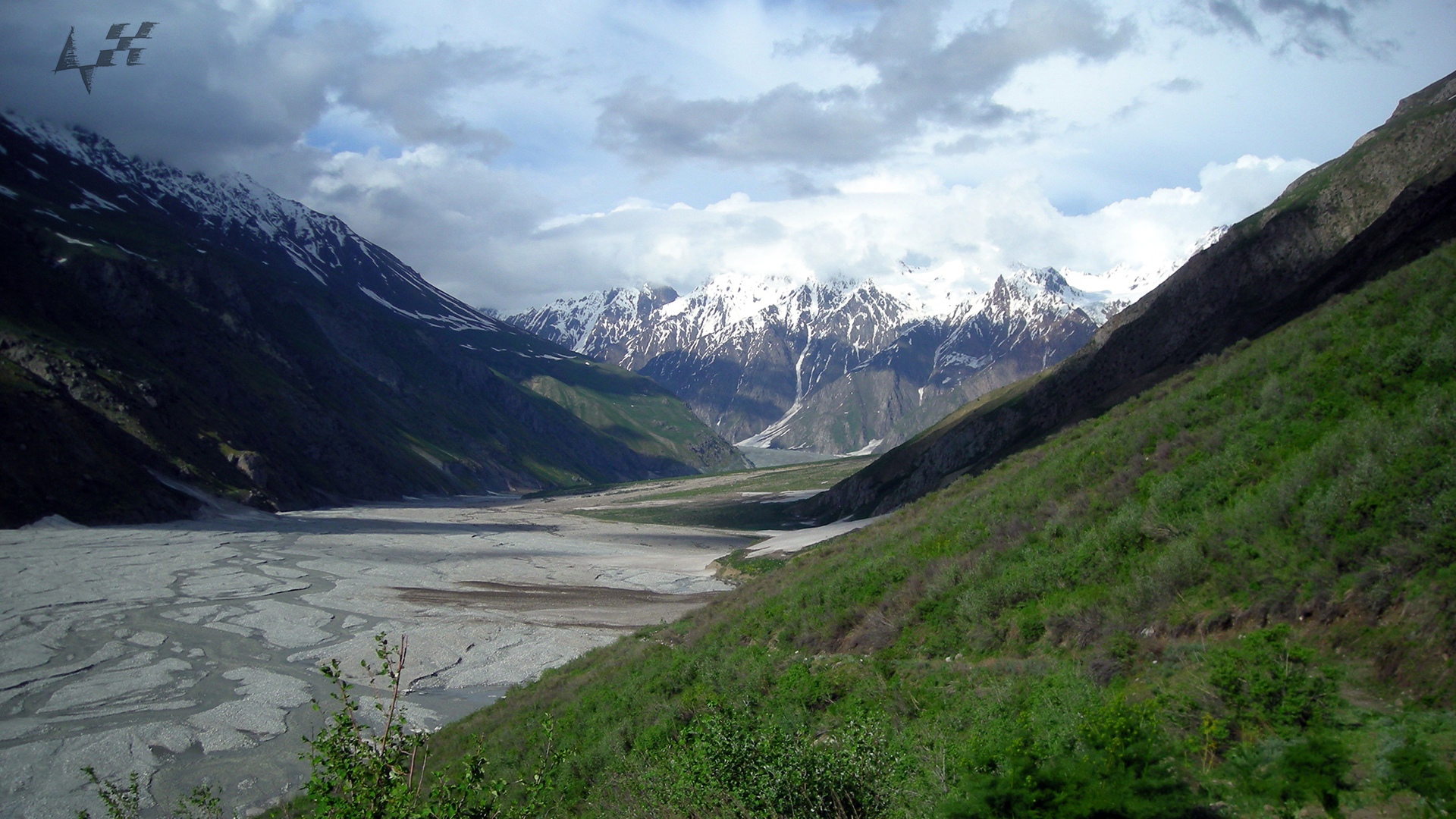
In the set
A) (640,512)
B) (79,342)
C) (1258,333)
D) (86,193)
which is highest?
(86,193)

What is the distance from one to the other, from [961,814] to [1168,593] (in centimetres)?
671

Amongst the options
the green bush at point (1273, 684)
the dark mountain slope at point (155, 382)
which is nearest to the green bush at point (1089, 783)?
the green bush at point (1273, 684)

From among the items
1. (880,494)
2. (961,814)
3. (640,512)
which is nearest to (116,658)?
(961,814)

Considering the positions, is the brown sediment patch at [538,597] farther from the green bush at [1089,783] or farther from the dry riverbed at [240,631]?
the green bush at [1089,783]

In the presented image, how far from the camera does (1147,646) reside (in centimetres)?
1089

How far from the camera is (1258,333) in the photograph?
3797 cm

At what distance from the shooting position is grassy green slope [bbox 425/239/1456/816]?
24.2 ft

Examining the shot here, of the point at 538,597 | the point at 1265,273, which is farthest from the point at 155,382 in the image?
the point at 1265,273

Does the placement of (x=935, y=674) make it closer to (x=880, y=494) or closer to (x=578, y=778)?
(x=578, y=778)

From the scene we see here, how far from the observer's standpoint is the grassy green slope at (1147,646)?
739cm

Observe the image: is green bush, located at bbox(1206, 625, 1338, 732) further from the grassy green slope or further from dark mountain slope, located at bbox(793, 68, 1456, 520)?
dark mountain slope, located at bbox(793, 68, 1456, 520)

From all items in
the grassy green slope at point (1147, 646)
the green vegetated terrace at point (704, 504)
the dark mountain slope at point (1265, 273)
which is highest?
the dark mountain slope at point (1265, 273)

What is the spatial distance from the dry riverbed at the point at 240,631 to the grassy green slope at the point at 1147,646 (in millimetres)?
8987

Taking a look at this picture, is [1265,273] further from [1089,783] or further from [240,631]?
[240,631]
